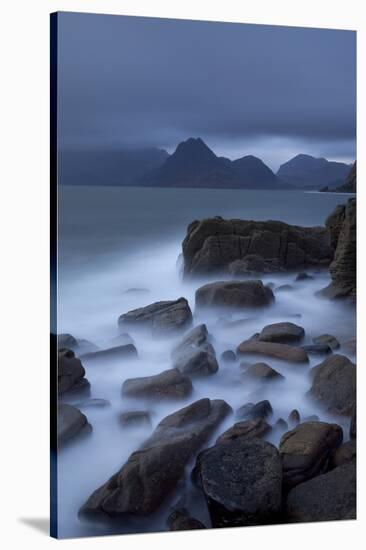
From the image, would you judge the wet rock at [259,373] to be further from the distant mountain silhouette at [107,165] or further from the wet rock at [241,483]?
the distant mountain silhouette at [107,165]

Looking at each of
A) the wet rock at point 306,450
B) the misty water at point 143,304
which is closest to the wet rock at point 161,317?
the misty water at point 143,304

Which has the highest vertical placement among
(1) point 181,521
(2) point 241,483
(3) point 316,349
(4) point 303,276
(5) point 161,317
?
(4) point 303,276

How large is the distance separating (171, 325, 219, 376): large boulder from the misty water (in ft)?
0.17

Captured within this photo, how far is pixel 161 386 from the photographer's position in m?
6.16

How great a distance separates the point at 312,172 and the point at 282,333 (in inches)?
42.3

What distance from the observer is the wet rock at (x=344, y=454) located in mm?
6469

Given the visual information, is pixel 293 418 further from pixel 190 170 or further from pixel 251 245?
pixel 190 170

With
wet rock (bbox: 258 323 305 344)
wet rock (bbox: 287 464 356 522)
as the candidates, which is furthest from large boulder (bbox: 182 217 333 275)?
wet rock (bbox: 287 464 356 522)

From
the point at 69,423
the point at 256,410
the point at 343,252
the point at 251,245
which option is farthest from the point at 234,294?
the point at 69,423

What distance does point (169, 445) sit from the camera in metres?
6.06

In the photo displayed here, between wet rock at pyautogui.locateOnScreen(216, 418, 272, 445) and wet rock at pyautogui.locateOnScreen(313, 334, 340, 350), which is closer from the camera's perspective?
wet rock at pyautogui.locateOnScreen(216, 418, 272, 445)

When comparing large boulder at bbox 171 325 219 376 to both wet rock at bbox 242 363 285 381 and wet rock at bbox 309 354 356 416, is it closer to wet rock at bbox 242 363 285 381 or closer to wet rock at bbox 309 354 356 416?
wet rock at bbox 242 363 285 381

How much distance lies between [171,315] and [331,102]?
1759 mm

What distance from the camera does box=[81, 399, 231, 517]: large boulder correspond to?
5.91m
